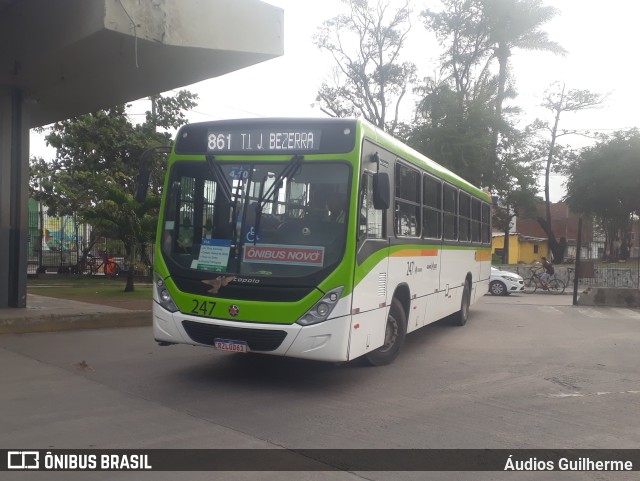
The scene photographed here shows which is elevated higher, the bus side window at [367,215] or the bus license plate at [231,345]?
the bus side window at [367,215]

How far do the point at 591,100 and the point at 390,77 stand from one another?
15333 millimetres

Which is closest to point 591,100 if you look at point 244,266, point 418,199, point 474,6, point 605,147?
point 605,147

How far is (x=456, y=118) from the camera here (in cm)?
3362

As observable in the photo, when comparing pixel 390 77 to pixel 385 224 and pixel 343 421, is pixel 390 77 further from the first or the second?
pixel 343 421

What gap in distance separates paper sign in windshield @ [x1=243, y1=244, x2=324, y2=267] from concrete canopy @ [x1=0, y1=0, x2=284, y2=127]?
15.1ft

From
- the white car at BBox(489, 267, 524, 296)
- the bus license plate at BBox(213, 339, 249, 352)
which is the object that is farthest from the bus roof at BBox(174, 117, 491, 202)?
the white car at BBox(489, 267, 524, 296)

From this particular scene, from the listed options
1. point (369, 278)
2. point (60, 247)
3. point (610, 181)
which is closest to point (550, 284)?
point (610, 181)

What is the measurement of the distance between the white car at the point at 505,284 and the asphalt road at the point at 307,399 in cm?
1549

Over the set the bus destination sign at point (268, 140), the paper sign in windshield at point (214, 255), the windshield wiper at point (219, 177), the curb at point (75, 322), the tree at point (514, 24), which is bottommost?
the curb at point (75, 322)

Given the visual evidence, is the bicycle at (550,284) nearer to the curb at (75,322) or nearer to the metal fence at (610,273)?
the metal fence at (610,273)

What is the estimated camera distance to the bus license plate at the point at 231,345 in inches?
286

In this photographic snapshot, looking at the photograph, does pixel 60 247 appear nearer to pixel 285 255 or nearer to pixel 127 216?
pixel 127 216

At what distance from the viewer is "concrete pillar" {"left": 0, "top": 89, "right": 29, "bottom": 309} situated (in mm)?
12555

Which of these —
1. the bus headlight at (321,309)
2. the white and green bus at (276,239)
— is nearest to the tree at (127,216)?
the white and green bus at (276,239)
